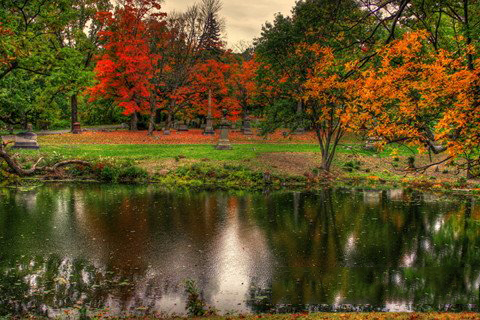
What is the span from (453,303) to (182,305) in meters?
5.74

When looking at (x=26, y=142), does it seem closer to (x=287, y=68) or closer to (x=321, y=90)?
(x=287, y=68)

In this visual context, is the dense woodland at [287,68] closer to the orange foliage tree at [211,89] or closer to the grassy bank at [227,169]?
the orange foliage tree at [211,89]

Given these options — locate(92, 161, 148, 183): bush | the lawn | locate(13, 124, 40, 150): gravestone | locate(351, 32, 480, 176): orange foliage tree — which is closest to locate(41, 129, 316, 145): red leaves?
the lawn

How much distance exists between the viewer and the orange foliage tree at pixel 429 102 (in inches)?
316

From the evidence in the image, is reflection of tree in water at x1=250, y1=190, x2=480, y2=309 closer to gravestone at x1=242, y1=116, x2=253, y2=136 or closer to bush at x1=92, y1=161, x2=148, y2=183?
bush at x1=92, y1=161, x2=148, y2=183

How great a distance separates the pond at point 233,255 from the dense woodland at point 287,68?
2900 millimetres

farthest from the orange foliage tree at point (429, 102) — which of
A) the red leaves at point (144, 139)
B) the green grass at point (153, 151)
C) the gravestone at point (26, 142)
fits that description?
the gravestone at point (26, 142)

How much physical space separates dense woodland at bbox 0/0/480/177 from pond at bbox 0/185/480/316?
2900 mm

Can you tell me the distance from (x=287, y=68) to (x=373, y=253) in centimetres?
1505

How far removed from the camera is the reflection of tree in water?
882 centimetres

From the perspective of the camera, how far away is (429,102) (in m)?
8.84

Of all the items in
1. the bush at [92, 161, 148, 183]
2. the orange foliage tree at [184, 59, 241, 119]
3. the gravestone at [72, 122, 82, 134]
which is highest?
the orange foliage tree at [184, 59, 241, 119]

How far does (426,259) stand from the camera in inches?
441

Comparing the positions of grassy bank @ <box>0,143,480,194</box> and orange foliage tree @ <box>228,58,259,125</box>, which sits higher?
orange foliage tree @ <box>228,58,259,125</box>
